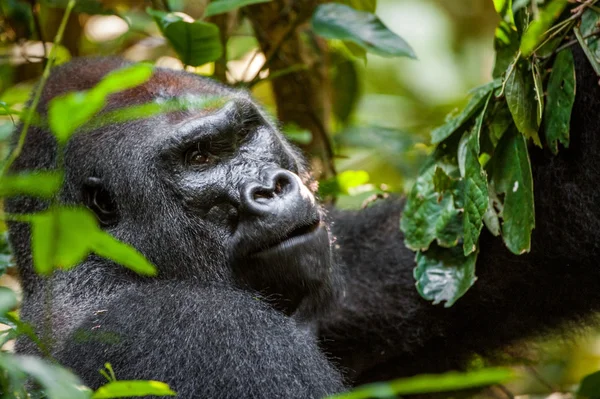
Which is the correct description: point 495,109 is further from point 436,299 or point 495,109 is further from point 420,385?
point 420,385

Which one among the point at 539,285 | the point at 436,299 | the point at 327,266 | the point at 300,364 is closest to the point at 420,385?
the point at 300,364

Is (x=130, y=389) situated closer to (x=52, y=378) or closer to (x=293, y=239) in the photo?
(x=52, y=378)

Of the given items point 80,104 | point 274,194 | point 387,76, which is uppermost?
point 80,104

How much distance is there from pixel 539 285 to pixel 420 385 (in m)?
2.40

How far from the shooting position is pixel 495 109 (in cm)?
307

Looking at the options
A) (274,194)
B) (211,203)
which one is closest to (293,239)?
(274,194)

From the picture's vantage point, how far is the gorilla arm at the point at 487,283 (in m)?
3.17

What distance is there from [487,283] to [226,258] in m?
1.29

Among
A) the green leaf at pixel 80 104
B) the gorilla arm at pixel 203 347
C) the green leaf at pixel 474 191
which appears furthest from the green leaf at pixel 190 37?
the green leaf at pixel 80 104

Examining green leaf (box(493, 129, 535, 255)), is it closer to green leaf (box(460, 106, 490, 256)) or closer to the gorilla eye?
green leaf (box(460, 106, 490, 256))

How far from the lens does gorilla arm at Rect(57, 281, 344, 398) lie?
260 centimetres

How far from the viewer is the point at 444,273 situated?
11.2ft

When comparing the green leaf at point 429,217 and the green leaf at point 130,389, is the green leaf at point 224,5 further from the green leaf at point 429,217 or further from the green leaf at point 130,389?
the green leaf at point 130,389

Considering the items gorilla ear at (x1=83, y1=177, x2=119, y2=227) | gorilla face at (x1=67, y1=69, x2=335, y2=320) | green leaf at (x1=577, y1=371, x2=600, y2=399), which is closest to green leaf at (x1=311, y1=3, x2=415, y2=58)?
A: gorilla face at (x1=67, y1=69, x2=335, y2=320)
